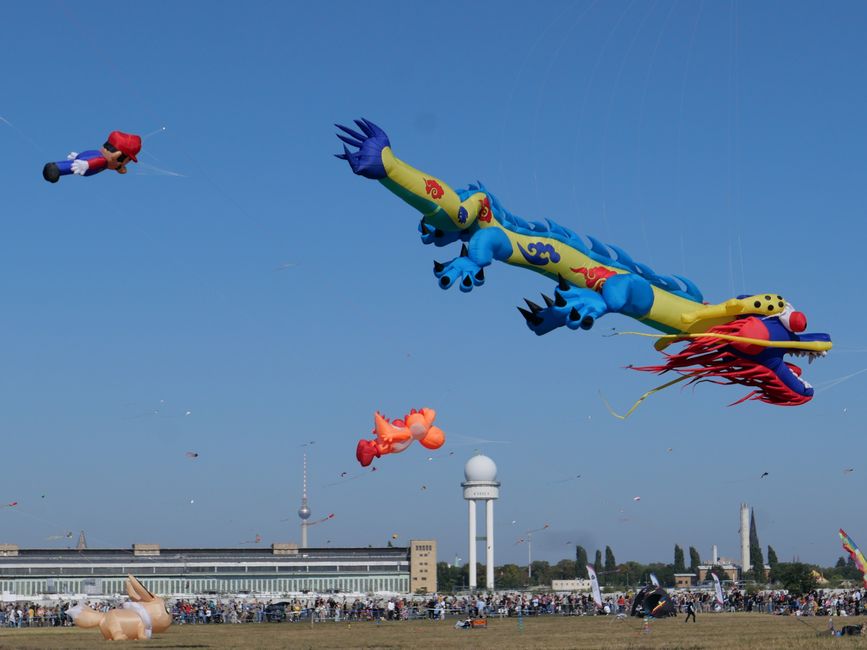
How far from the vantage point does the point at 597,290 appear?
21.4 m

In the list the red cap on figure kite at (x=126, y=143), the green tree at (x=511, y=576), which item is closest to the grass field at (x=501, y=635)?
the red cap on figure kite at (x=126, y=143)

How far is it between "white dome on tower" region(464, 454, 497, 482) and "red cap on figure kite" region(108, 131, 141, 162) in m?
110

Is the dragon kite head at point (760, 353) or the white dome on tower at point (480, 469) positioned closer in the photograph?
the dragon kite head at point (760, 353)

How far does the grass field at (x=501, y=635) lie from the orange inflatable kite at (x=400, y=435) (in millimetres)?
8823

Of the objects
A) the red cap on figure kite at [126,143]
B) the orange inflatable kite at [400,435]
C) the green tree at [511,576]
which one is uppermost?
the red cap on figure kite at [126,143]

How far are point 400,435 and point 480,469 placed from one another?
356 feet

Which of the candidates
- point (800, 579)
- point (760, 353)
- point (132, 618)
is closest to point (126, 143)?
point (760, 353)

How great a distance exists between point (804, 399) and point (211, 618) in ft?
120

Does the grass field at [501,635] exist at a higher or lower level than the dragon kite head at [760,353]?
lower

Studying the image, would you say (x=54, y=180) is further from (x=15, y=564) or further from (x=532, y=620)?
(x=15, y=564)

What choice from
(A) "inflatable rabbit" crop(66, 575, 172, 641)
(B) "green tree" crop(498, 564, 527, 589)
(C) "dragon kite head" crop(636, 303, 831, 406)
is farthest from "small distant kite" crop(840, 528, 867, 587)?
(B) "green tree" crop(498, 564, 527, 589)

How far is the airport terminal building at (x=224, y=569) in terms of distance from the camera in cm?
10450

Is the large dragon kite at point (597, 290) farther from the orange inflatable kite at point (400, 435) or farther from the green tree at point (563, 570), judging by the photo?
the green tree at point (563, 570)

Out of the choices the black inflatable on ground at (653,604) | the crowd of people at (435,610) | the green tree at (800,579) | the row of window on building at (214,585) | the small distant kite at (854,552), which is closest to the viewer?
the small distant kite at (854,552)
